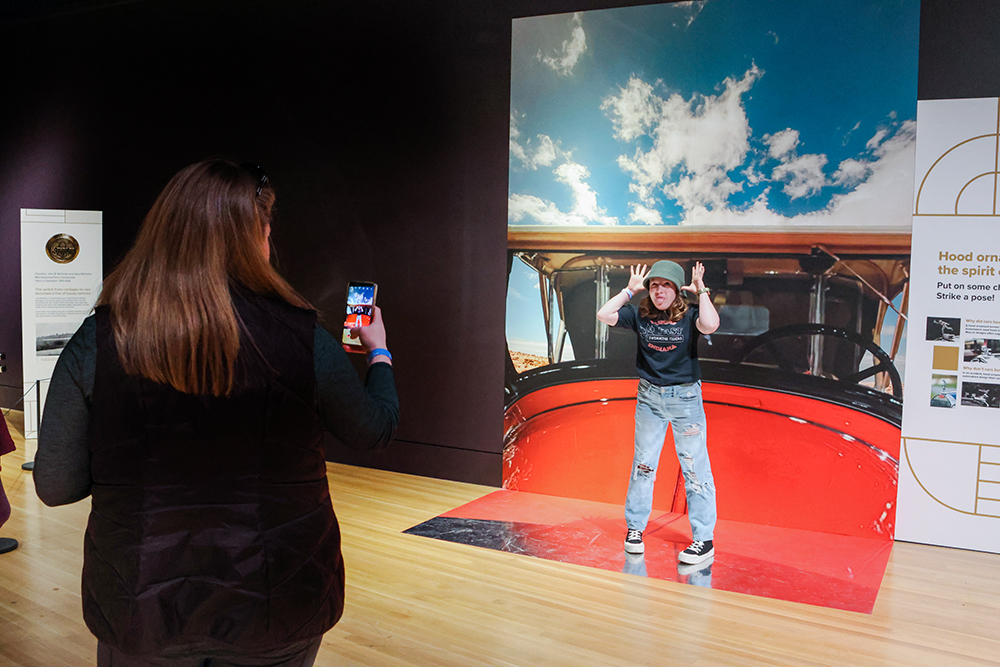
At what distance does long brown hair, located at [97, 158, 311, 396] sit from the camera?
1.23 m

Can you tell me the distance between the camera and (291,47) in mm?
6527

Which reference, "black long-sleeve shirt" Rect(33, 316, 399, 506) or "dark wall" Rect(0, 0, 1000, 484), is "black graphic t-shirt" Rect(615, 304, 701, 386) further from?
"black long-sleeve shirt" Rect(33, 316, 399, 506)

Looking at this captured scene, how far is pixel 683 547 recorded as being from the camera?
14.5 ft

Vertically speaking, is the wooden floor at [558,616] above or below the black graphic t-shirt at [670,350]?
below

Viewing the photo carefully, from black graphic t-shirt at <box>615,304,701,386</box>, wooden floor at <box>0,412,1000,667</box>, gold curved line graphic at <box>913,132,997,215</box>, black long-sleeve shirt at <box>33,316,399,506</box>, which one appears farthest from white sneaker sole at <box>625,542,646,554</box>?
black long-sleeve shirt at <box>33,316,399,506</box>

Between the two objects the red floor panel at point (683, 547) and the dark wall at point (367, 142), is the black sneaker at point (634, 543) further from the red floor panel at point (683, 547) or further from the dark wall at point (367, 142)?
the dark wall at point (367, 142)

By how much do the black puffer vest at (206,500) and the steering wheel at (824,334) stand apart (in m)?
4.02

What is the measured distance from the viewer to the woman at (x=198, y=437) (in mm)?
1252

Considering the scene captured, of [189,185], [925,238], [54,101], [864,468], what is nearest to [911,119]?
[925,238]

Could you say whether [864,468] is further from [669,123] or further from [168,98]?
[168,98]

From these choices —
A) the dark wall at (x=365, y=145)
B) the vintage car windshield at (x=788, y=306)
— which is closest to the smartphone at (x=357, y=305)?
the vintage car windshield at (x=788, y=306)

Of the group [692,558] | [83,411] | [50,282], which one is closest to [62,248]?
[50,282]

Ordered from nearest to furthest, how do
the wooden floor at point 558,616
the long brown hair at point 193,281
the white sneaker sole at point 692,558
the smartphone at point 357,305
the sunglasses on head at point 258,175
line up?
the long brown hair at point 193,281
the sunglasses on head at point 258,175
the smartphone at point 357,305
the wooden floor at point 558,616
the white sneaker sole at point 692,558

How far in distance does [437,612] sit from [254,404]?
244 cm
